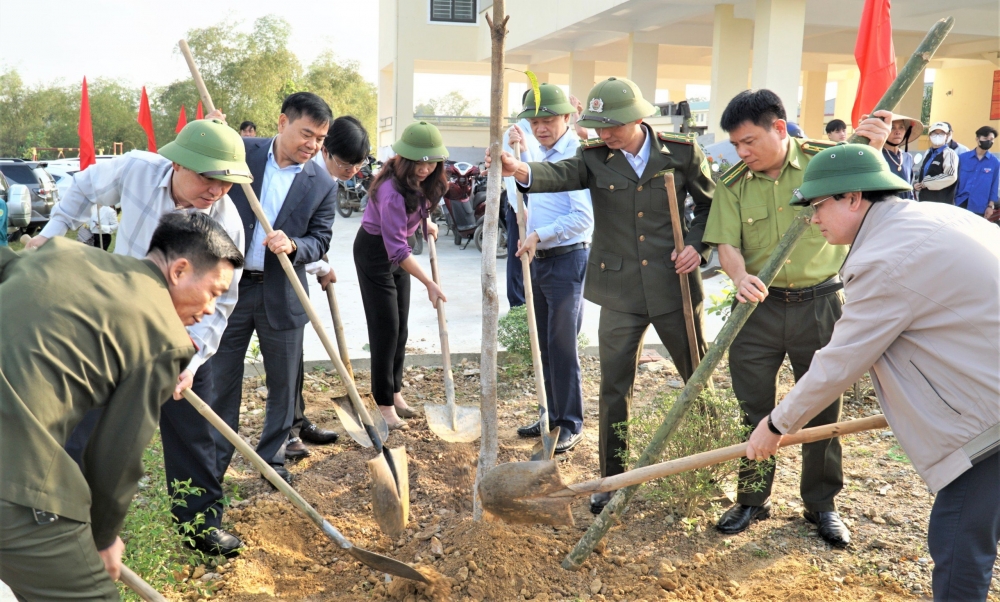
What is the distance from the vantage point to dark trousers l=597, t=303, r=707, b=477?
3.59 meters

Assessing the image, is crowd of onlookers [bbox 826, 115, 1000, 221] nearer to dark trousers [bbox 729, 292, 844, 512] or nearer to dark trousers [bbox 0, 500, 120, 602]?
dark trousers [bbox 729, 292, 844, 512]

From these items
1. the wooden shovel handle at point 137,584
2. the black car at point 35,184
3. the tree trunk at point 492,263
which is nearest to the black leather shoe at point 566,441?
the tree trunk at point 492,263

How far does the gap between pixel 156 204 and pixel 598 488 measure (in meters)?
1.92

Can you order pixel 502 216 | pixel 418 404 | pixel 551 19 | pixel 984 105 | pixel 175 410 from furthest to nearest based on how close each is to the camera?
pixel 984 105 → pixel 551 19 → pixel 502 216 → pixel 418 404 → pixel 175 410

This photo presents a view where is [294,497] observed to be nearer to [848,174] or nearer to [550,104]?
[848,174]

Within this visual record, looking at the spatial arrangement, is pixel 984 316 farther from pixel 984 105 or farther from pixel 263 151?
pixel 984 105

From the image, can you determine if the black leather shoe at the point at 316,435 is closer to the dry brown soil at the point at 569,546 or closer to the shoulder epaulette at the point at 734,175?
the dry brown soil at the point at 569,546

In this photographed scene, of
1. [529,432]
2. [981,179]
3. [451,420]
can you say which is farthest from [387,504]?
[981,179]

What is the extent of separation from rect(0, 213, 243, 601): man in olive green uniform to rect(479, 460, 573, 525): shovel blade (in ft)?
4.97

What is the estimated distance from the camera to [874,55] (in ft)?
10.8

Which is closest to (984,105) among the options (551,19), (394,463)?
(551,19)

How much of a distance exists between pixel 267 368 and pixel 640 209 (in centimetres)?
195

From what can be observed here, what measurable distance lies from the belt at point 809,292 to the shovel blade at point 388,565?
179 centimetres

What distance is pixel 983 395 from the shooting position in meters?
2.07
